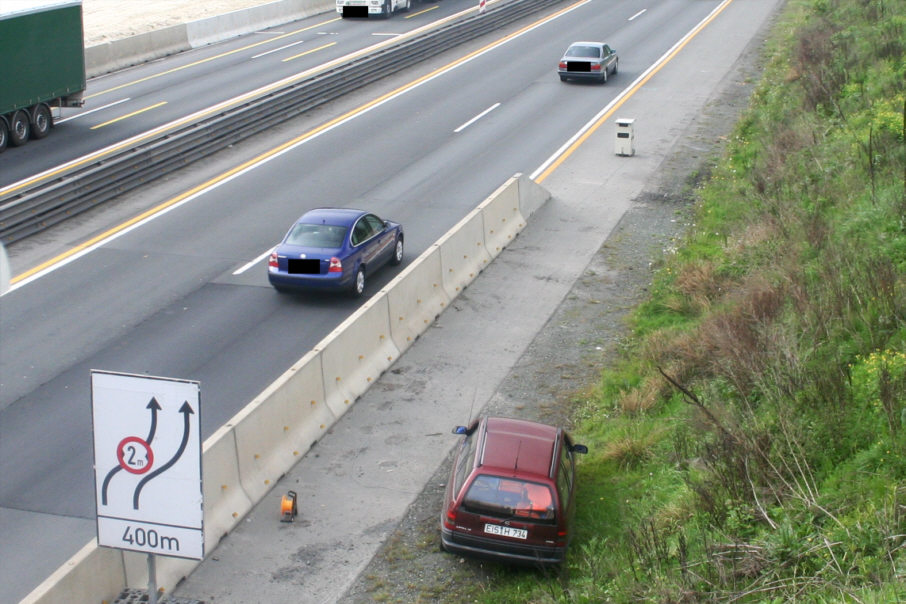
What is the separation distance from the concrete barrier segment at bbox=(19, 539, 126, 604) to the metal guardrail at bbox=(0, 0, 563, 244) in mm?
13399

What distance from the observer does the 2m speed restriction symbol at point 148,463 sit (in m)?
6.89

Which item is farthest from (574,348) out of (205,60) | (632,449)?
(205,60)

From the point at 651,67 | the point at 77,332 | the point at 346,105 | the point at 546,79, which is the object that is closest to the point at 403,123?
the point at 346,105

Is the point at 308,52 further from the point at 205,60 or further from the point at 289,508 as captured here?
the point at 289,508

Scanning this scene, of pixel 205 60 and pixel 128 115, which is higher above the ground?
pixel 205 60

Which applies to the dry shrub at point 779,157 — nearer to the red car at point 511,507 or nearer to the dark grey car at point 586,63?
the red car at point 511,507

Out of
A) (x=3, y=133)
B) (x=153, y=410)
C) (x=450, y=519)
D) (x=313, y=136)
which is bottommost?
(x=450, y=519)

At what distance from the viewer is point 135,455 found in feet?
23.2

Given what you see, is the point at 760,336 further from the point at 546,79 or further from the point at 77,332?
the point at 546,79

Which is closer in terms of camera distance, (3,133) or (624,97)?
(3,133)

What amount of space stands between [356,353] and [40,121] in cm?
1828

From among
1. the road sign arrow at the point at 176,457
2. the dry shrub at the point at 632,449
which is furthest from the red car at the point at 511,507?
the road sign arrow at the point at 176,457

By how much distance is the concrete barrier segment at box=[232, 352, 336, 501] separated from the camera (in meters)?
11.8

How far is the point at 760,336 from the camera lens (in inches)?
493
